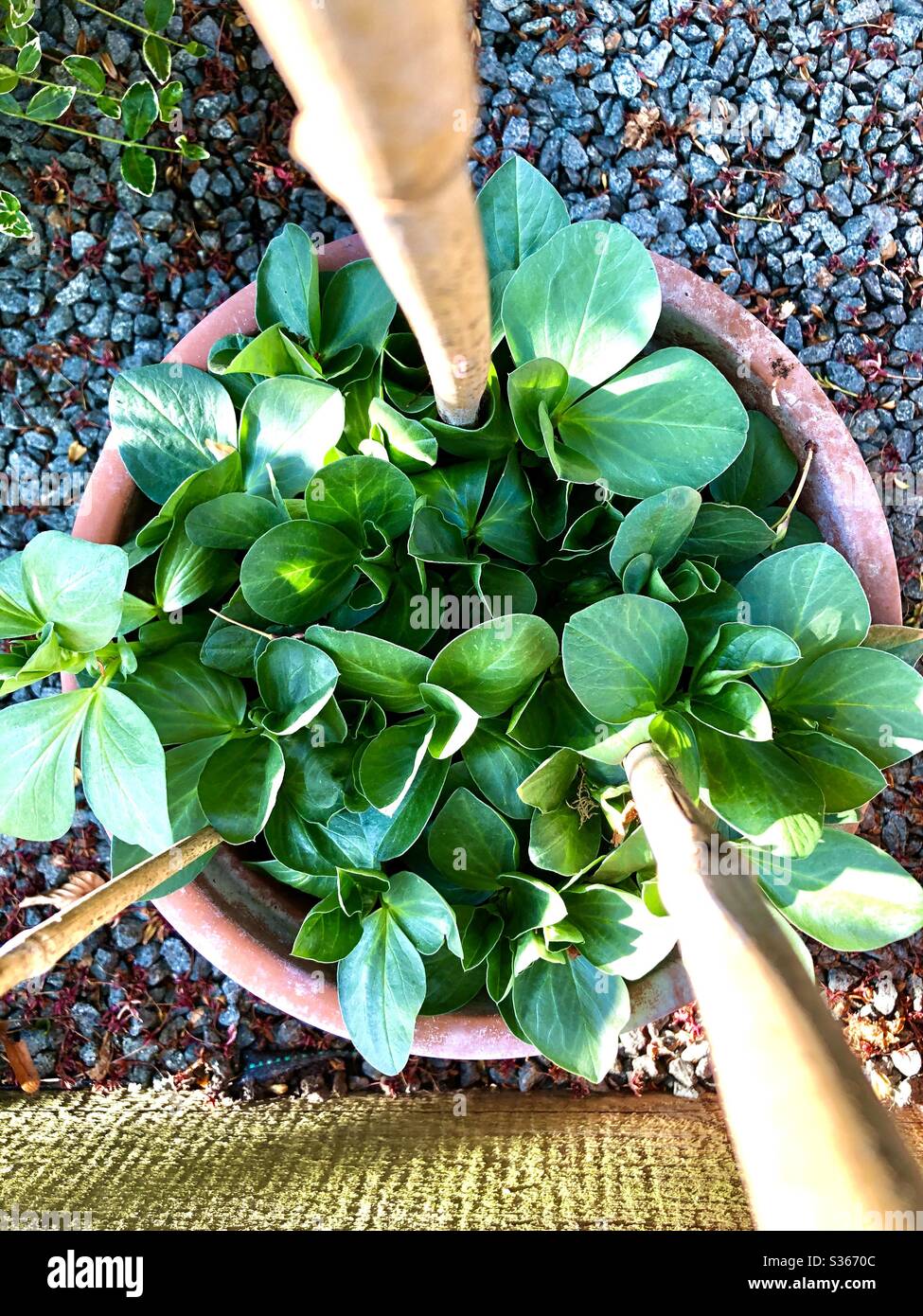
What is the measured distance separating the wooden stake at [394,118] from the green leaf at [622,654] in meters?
0.24

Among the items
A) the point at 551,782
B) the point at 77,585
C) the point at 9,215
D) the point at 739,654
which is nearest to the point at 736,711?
the point at 739,654

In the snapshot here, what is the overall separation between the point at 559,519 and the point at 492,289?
0.69 ft

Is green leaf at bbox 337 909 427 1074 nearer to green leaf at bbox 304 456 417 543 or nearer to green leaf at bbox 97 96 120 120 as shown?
green leaf at bbox 304 456 417 543

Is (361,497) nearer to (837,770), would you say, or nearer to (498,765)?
(498,765)

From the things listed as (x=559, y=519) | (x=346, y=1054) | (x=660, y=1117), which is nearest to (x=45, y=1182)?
(x=346, y=1054)

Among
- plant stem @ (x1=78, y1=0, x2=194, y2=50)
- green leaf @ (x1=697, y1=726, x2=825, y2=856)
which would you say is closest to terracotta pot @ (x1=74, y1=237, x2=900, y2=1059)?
green leaf @ (x1=697, y1=726, x2=825, y2=856)

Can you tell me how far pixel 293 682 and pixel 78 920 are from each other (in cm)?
22

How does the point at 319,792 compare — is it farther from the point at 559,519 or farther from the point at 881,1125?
the point at 881,1125

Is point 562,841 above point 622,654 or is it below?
below

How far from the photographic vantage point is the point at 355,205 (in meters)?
0.37

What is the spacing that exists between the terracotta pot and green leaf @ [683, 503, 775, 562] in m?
0.14

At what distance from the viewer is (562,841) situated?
2.39 ft

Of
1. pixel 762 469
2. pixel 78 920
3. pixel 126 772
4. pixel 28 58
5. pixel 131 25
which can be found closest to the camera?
pixel 78 920

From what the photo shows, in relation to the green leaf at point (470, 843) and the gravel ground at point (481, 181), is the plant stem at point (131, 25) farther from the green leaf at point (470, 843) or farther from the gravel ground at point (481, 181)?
the green leaf at point (470, 843)
